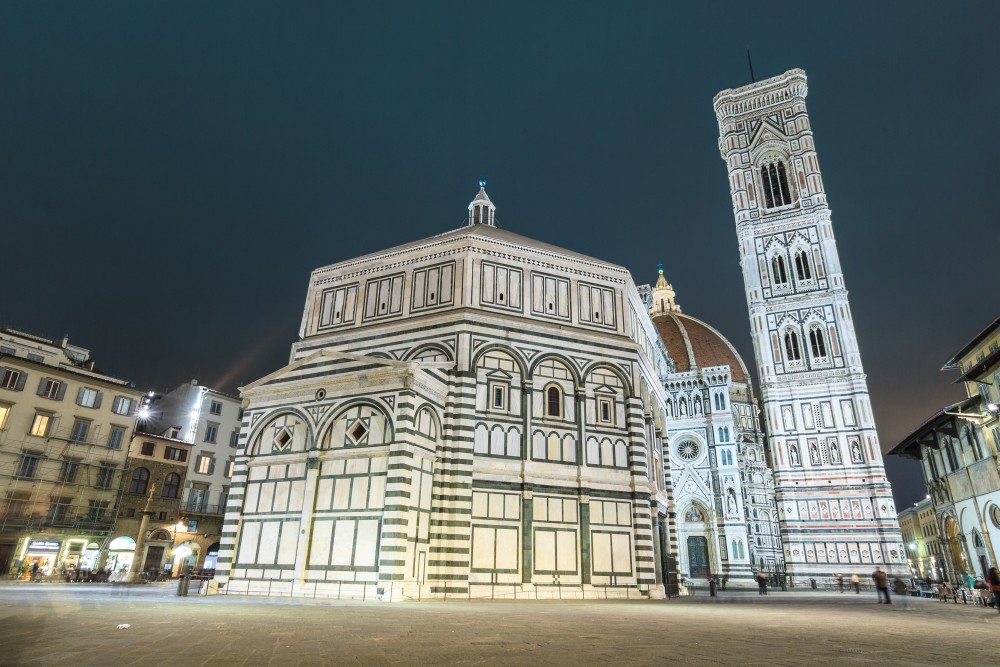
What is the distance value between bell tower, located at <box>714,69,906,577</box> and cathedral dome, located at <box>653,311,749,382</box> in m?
19.6

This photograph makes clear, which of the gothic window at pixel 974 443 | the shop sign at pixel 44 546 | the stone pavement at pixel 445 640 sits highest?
the gothic window at pixel 974 443

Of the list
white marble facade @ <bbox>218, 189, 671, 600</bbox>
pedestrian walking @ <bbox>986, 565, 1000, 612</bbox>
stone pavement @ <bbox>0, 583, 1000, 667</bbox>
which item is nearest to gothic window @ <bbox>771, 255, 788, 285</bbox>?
white marble facade @ <bbox>218, 189, 671, 600</bbox>

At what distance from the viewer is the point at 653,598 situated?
20.6m

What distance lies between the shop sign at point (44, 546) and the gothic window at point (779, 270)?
53971 millimetres

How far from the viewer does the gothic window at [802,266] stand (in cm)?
5012

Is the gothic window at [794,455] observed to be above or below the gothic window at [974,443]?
above

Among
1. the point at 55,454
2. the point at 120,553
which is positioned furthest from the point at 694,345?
the point at 55,454

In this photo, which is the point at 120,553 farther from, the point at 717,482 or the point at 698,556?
the point at 717,482

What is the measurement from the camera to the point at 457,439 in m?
20.5

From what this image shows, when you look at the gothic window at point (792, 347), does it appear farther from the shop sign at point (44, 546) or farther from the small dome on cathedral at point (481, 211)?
the shop sign at point (44, 546)

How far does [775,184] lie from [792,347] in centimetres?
1671

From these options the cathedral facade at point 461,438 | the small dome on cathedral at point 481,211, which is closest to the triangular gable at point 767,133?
the cathedral facade at point 461,438

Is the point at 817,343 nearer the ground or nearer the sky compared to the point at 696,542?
nearer the sky

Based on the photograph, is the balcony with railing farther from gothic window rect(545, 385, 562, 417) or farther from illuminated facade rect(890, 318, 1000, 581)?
illuminated facade rect(890, 318, 1000, 581)
